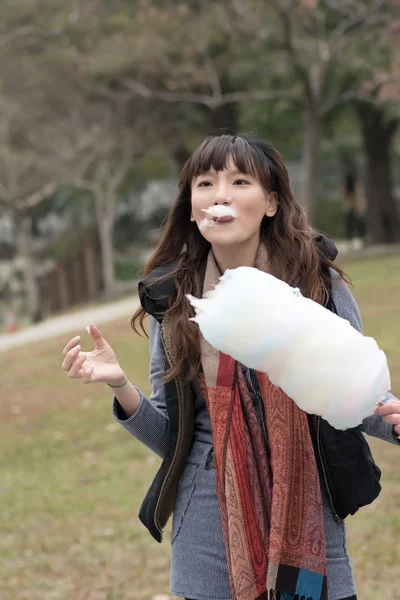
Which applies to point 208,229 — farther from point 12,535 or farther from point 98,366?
point 12,535

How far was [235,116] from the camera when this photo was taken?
77.8 feet

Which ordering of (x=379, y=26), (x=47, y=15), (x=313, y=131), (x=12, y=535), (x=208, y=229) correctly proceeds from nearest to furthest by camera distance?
1. (x=208, y=229)
2. (x=12, y=535)
3. (x=379, y=26)
4. (x=313, y=131)
5. (x=47, y=15)

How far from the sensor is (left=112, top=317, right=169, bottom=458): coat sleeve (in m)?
Answer: 2.63

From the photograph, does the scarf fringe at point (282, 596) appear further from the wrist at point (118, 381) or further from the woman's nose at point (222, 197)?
the woman's nose at point (222, 197)

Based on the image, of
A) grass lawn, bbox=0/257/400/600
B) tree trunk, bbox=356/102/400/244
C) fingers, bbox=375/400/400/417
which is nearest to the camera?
fingers, bbox=375/400/400/417

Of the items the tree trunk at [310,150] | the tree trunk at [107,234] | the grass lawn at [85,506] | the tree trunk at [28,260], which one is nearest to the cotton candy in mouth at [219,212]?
the grass lawn at [85,506]

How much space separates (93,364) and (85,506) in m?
4.11

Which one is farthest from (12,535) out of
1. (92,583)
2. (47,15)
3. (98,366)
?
(47,15)

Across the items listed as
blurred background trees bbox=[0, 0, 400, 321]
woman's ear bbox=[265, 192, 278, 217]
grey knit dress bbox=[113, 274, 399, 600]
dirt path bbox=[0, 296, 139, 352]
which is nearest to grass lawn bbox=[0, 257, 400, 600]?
grey knit dress bbox=[113, 274, 399, 600]

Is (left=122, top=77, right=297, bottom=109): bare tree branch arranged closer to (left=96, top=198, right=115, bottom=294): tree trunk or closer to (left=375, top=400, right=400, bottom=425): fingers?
(left=96, top=198, right=115, bottom=294): tree trunk

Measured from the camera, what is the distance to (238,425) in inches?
93.8

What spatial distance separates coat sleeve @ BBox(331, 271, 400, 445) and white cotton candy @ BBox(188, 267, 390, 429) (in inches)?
11.8

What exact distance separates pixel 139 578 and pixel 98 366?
2.91 metres

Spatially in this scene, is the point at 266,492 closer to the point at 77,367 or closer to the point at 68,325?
the point at 77,367
